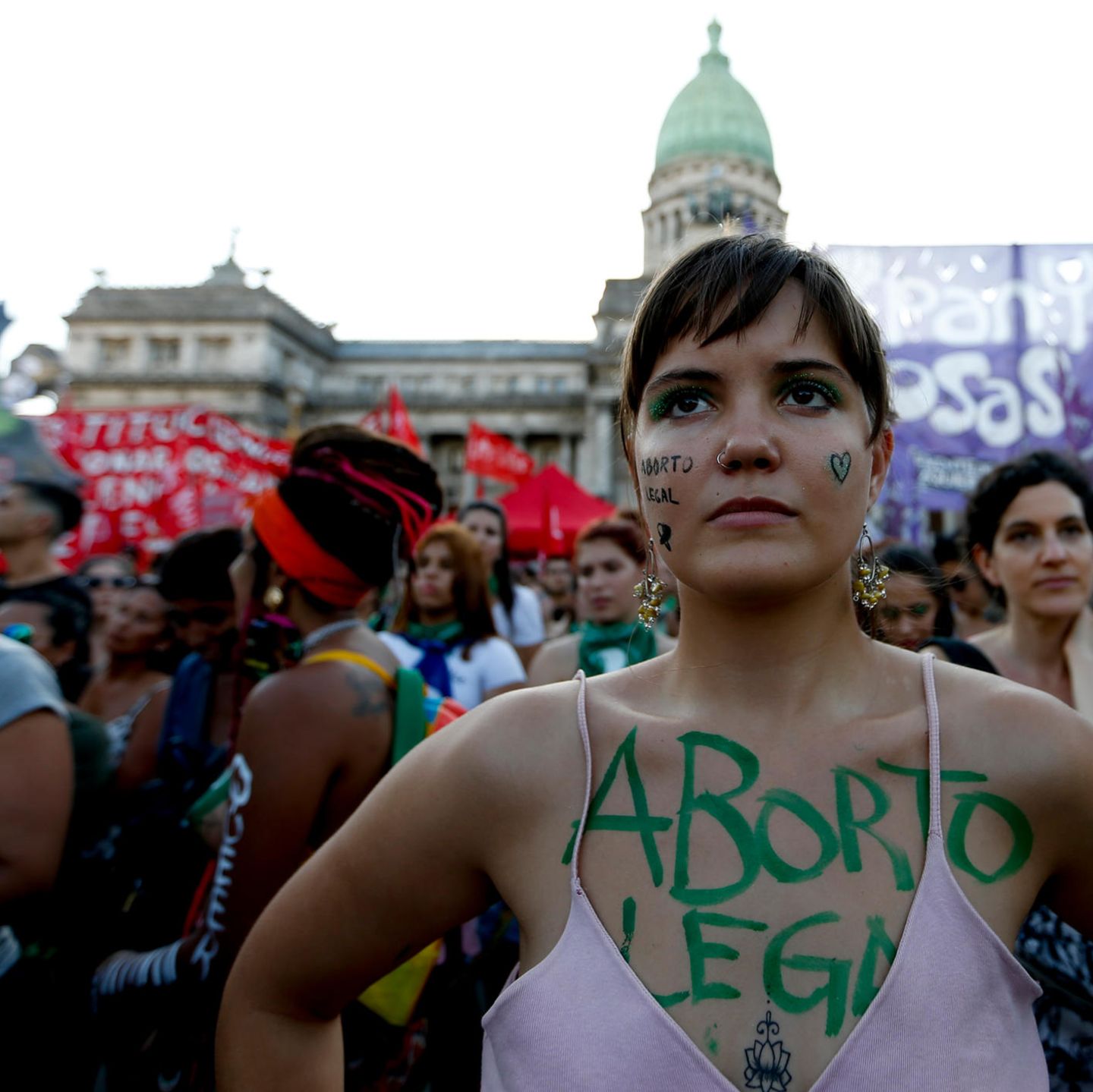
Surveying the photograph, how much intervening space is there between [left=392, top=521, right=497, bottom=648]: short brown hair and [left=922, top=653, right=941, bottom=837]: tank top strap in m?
3.30

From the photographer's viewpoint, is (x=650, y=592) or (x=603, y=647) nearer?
(x=650, y=592)

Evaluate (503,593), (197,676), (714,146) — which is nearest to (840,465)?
(197,676)

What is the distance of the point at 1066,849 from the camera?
3.80 feet

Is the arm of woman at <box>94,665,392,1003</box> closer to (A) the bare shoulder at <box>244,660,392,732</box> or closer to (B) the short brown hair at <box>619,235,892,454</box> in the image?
(A) the bare shoulder at <box>244,660,392,732</box>

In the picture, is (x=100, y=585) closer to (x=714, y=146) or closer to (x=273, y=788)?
(x=273, y=788)

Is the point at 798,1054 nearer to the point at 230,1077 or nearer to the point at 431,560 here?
the point at 230,1077

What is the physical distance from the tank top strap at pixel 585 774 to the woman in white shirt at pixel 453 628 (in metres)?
2.90

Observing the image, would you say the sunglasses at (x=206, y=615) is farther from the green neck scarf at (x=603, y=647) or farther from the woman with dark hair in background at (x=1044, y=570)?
the woman with dark hair in background at (x=1044, y=570)

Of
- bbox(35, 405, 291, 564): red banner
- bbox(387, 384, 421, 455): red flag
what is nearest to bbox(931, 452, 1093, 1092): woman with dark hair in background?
bbox(387, 384, 421, 455): red flag

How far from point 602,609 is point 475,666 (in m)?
0.68

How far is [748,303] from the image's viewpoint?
48.6 inches

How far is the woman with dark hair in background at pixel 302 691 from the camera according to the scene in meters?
1.93

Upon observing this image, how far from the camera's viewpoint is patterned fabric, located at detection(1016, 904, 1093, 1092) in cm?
190

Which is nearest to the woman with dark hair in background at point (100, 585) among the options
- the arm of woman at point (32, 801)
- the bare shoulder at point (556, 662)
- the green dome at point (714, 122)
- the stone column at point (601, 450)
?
the bare shoulder at point (556, 662)
